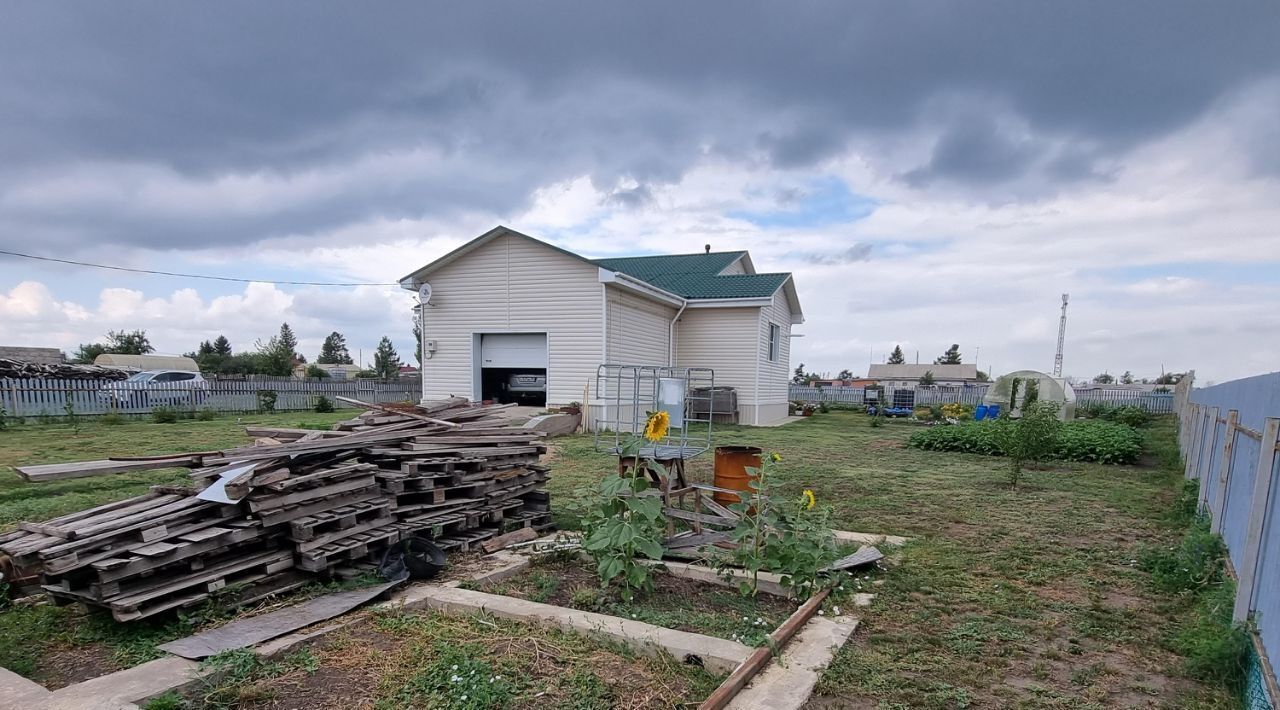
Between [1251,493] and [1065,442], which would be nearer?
[1251,493]

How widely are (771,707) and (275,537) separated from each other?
3.42m

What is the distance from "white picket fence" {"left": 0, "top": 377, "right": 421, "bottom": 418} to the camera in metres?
16.5

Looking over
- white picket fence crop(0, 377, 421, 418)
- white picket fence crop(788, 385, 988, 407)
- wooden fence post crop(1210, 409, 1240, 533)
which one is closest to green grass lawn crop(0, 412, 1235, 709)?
wooden fence post crop(1210, 409, 1240, 533)

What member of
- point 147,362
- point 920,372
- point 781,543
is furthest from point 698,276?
point 920,372

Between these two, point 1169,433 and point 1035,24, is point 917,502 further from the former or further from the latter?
point 1169,433

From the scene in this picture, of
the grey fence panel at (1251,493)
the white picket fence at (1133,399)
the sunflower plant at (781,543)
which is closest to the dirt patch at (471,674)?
the sunflower plant at (781,543)

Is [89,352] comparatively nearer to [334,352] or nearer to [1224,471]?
[334,352]

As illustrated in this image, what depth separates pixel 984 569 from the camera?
16.0 ft

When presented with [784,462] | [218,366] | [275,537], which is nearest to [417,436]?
[275,537]

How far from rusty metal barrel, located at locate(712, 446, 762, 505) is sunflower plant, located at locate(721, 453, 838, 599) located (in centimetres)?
188

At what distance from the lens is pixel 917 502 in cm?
769

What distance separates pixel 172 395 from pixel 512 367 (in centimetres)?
1319

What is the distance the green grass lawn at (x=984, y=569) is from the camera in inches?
118

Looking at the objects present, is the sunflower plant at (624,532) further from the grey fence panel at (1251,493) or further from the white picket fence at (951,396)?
the white picket fence at (951,396)
